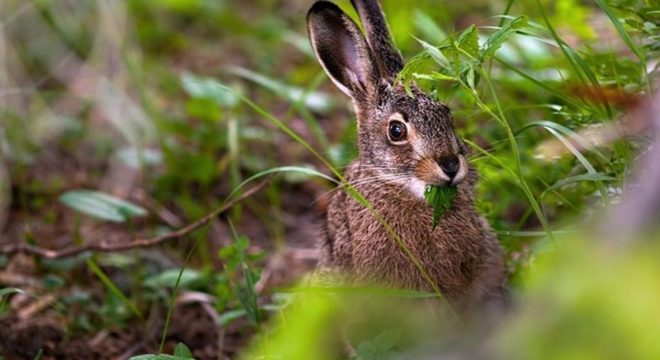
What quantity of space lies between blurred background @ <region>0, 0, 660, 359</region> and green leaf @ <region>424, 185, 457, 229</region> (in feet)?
0.56

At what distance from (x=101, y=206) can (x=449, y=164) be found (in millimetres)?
1905

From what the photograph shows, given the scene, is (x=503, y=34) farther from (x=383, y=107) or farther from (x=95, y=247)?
(x=95, y=247)

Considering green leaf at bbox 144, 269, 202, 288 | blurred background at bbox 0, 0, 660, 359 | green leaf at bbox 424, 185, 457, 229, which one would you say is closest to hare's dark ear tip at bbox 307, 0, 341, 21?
blurred background at bbox 0, 0, 660, 359

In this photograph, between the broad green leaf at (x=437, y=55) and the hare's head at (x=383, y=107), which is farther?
the hare's head at (x=383, y=107)

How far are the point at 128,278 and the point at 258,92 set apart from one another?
2426 millimetres

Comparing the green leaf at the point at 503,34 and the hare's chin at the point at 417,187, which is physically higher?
the green leaf at the point at 503,34

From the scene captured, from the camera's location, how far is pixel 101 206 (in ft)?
14.8

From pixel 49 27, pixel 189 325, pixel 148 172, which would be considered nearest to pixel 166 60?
pixel 49 27

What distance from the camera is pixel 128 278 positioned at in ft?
14.7

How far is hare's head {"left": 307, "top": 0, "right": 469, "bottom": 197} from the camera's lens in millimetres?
3328

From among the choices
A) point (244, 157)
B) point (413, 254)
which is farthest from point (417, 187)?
point (244, 157)

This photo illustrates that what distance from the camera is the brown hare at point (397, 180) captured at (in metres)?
3.41

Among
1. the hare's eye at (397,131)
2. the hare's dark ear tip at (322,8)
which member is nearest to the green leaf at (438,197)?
the hare's eye at (397,131)

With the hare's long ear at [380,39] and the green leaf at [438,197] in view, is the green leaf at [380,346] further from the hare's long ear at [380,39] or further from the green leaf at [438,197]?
the hare's long ear at [380,39]
